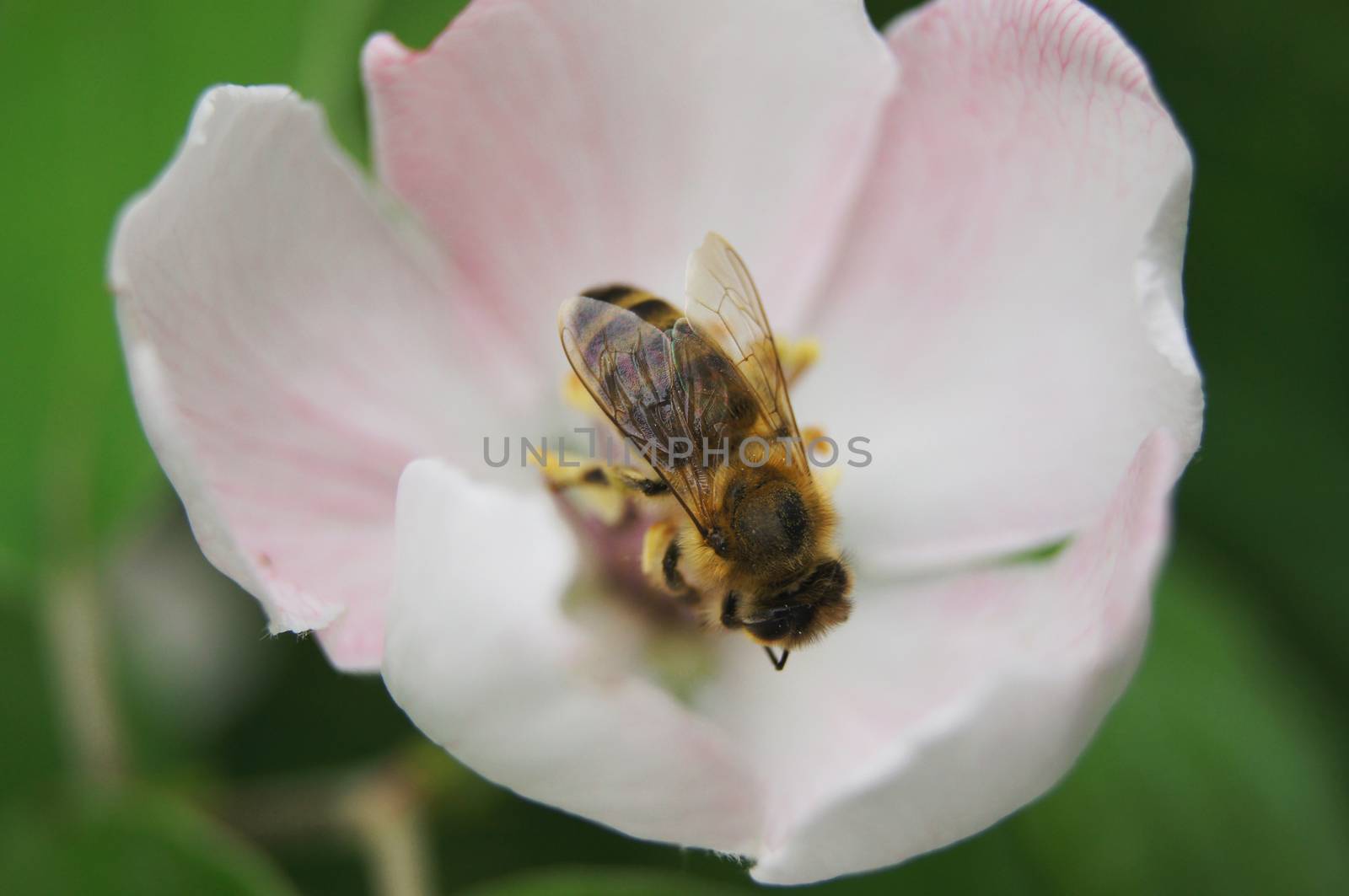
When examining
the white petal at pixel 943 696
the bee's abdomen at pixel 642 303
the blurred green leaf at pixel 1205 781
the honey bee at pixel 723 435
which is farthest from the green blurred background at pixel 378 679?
the bee's abdomen at pixel 642 303

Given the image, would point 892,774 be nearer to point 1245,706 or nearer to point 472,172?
point 472,172

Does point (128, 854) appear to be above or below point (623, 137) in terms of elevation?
below

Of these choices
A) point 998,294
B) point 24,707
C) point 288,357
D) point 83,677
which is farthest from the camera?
point 24,707

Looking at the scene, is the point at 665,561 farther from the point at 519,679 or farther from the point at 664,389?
the point at 519,679

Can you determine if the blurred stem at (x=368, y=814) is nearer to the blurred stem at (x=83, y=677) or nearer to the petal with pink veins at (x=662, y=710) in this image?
the blurred stem at (x=83, y=677)

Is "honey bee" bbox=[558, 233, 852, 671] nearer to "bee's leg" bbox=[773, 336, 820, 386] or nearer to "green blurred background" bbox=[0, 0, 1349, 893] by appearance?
"bee's leg" bbox=[773, 336, 820, 386]

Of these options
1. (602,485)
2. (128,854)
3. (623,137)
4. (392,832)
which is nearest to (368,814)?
(392,832)
